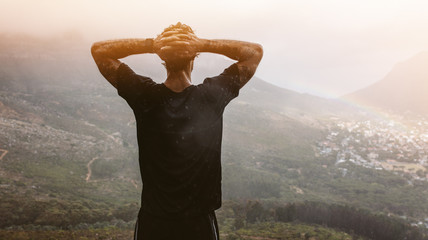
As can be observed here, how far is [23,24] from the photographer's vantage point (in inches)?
7470

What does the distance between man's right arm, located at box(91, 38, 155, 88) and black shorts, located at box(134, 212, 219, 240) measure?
0.87m

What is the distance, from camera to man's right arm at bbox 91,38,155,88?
2008mm

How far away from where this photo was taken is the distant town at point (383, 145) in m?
116

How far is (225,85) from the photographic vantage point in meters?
1.98

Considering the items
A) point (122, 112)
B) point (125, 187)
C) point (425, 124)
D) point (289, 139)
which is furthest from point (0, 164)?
point (425, 124)

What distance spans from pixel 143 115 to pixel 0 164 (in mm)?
66302

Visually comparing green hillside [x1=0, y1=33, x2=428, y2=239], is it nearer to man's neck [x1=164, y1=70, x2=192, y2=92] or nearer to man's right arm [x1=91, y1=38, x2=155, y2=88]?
man's right arm [x1=91, y1=38, x2=155, y2=88]

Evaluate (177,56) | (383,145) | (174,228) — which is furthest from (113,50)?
(383,145)

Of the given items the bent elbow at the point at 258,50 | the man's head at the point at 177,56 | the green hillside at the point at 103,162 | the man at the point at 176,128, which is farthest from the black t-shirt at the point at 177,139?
the green hillside at the point at 103,162

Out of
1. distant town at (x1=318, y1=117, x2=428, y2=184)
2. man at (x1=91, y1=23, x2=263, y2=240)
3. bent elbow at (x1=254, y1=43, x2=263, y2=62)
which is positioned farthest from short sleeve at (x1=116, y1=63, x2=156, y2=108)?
distant town at (x1=318, y1=117, x2=428, y2=184)

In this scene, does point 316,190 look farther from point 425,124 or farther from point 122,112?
point 425,124

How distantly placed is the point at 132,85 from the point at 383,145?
530 ft

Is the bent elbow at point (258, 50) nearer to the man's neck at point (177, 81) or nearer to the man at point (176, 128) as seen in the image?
the man at point (176, 128)

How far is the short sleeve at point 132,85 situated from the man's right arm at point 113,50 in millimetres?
73
